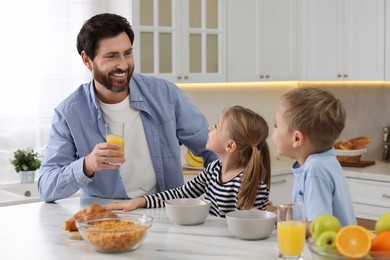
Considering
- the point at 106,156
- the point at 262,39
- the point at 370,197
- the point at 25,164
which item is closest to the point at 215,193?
the point at 106,156

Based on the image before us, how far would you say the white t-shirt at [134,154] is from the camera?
2.94m

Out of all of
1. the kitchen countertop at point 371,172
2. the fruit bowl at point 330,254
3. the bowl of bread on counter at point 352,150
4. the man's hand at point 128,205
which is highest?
the fruit bowl at point 330,254

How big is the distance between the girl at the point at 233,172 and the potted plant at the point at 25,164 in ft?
5.92

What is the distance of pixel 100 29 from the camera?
2.94 meters

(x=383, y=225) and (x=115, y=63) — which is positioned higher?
(x=115, y=63)

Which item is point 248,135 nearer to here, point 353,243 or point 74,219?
point 74,219

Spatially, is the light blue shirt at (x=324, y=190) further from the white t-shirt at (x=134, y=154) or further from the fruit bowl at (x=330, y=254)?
the white t-shirt at (x=134, y=154)

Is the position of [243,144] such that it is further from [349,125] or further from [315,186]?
[349,125]

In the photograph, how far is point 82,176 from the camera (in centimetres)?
264

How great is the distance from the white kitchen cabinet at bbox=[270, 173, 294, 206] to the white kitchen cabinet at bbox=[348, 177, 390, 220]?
1.43 feet

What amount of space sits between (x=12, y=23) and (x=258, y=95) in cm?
209

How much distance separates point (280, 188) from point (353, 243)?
132 inches

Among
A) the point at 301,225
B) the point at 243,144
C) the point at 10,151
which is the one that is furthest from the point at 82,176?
the point at 10,151

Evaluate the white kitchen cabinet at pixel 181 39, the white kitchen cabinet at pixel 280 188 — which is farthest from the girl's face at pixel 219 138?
the white kitchen cabinet at pixel 280 188
